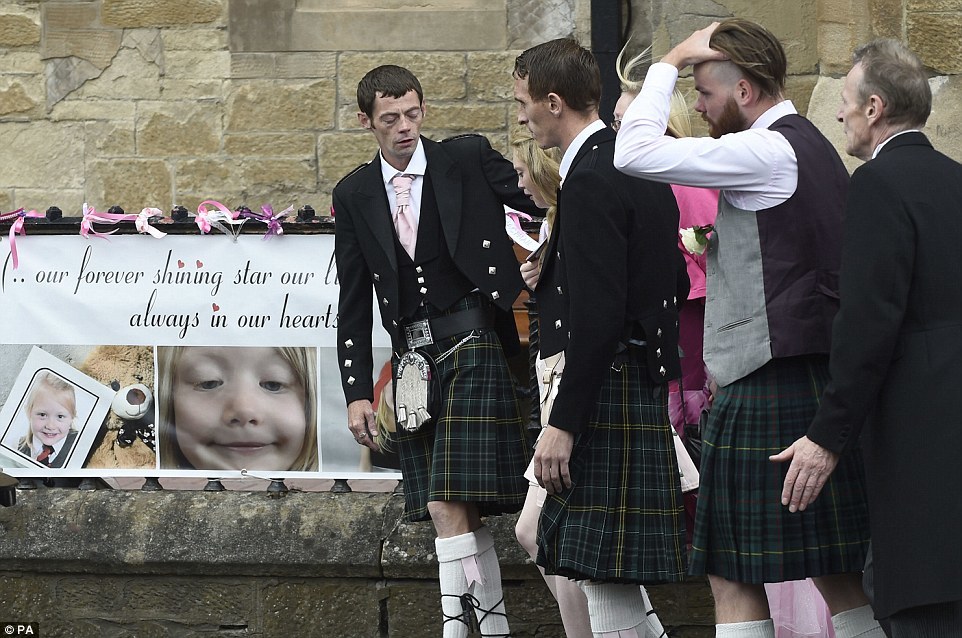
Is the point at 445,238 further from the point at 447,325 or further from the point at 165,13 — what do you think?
the point at 165,13

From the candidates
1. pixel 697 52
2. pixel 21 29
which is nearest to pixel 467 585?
pixel 697 52

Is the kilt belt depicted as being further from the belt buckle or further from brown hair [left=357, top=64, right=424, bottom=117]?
brown hair [left=357, top=64, right=424, bottom=117]

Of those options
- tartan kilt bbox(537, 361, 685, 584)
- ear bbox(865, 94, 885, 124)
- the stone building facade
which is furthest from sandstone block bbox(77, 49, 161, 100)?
ear bbox(865, 94, 885, 124)

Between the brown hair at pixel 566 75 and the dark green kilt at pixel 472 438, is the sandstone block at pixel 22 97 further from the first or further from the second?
the brown hair at pixel 566 75

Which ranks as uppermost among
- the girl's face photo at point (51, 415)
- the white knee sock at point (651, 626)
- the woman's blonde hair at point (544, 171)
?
the woman's blonde hair at point (544, 171)

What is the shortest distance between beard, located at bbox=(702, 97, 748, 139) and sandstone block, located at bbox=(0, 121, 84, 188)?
16.1 ft

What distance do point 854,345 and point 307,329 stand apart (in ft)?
8.17

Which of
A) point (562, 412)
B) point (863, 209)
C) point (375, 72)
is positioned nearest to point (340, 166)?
point (375, 72)

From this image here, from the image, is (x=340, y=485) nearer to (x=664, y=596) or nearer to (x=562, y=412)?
(x=664, y=596)

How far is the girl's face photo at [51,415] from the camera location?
16.9 ft

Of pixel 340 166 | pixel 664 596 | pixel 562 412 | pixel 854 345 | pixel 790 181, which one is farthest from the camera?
pixel 340 166

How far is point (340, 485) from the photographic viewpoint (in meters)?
5.05

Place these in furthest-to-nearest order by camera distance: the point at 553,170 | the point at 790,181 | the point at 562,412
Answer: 1. the point at 553,170
2. the point at 562,412
3. the point at 790,181

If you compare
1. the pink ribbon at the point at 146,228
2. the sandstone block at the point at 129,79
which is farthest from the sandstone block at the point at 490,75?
the pink ribbon at the point at 146,228
